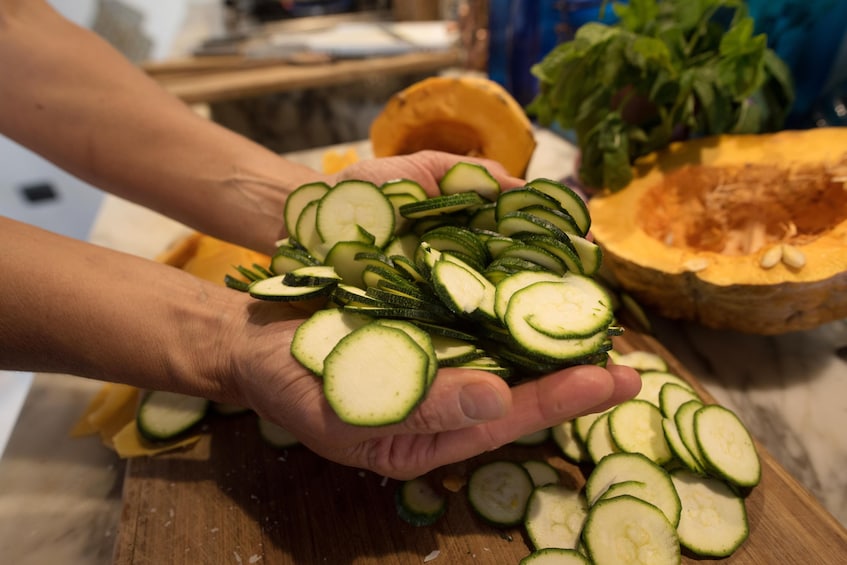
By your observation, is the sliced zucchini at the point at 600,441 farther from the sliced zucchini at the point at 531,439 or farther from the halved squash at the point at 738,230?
the halved squash at the point at 738,230

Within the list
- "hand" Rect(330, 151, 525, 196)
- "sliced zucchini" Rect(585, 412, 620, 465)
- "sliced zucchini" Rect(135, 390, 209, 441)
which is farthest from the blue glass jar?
"sliced zucchini" Rect(135, 390, 209, 441)

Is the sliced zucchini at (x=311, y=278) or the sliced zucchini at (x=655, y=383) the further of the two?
the sliced zucchini at (x=655, y=383)

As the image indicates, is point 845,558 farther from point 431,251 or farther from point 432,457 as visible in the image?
point 431,251

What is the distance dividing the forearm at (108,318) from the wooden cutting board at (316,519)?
0.79ft

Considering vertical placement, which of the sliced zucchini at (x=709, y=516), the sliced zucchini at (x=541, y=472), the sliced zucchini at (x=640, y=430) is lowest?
the sliced zucchini at (x=541, y=472)

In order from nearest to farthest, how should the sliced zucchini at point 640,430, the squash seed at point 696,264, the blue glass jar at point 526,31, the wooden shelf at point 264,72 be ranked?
1. the sliced zucchini at point 640,430
2. the squash seed at point 696,264
3. the blue glass jar at point 526,31
4. the wooden shelf at point 264,72

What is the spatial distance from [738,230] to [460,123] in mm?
1099

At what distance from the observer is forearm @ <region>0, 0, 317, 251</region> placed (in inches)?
66.2

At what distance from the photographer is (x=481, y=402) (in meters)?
0.91

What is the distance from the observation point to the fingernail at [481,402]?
907 millimetres

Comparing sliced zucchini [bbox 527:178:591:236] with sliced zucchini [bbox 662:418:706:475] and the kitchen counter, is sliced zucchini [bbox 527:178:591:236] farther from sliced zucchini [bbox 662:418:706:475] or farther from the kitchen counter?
the kitchen counter

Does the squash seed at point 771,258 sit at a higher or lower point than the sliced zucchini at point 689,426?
higher


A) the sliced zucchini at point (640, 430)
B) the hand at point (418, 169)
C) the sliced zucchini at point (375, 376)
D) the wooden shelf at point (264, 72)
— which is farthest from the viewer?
the wooden shelf at point (264, 72)

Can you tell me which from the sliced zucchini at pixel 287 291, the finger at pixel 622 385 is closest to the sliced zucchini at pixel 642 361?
the finger at pixel 622 385
